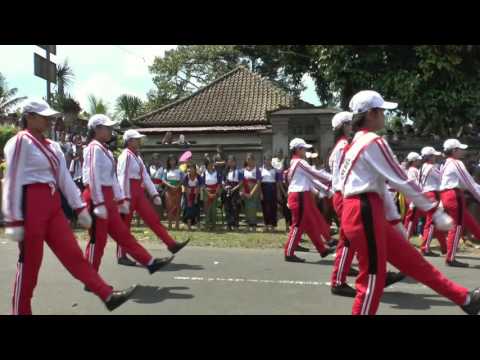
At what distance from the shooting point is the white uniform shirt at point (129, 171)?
8.17 metres

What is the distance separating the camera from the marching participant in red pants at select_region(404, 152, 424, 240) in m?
10.7

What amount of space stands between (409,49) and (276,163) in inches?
210

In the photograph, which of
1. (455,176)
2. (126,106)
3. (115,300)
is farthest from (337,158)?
(126,106)

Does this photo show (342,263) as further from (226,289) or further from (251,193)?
(251,193)

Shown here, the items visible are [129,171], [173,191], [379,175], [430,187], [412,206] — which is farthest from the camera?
[173,191]

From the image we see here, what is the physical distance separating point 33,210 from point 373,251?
303 centimetres

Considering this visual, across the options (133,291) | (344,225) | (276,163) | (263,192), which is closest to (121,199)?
(133,291)

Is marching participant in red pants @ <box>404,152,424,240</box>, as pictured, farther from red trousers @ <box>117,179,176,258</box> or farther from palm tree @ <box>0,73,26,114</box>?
palm tree @ <box>0,73,26,114</box>

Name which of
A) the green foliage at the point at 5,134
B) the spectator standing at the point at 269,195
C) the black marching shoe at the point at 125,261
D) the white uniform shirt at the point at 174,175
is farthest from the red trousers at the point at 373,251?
the green foliage at the point at 5,134

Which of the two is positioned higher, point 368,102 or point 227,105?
point 227,105

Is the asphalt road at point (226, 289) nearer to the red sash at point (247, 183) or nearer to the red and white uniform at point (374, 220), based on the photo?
the red and white uniform at point (374, 220)

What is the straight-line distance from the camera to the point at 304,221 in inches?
351

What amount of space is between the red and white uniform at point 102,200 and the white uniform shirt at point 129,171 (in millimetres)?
1046

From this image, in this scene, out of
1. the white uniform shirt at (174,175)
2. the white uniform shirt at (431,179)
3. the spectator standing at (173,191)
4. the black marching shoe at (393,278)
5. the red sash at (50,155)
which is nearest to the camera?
the red sash at (50,155)
